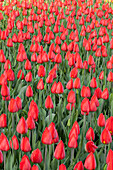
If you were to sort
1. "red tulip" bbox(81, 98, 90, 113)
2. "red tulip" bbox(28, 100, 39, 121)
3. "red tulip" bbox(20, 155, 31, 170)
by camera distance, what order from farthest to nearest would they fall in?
"red tulip" bbox(81, 98, 90, 113)
"red tulip" bbox(28, 100, 39, 121)
"red tulip" bbox(20, 155, 31, 170)

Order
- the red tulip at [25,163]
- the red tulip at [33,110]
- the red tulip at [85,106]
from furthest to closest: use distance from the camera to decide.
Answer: the red tulip at [85,106] → the red tulip at [33,110] → the red tulip at [25,163]

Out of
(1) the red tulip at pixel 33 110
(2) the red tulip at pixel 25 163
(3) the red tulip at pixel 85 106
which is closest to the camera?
(2) the red tulip at pixel 25 163

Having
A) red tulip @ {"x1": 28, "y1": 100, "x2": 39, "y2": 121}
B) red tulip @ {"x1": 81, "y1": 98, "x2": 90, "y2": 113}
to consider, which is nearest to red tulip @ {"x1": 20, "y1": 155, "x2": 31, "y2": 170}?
red tulip @ {"x1": 28, "y1": 100, "x2": 39, "y2": 121}

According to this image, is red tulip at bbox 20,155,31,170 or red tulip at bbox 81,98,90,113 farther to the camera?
red tulip at bbox 81,98,90,113

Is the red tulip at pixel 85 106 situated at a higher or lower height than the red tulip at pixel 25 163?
higher

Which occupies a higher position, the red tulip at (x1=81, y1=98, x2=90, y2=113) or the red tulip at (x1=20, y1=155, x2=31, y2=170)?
the red tulip at (x1=81, y1=98, x2=90, y2=113)


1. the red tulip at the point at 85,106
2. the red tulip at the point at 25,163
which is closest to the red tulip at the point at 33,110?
the red tulip at the point at 85,106

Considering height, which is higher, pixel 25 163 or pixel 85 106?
pixel 85 106

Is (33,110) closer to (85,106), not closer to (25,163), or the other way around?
(85,106)

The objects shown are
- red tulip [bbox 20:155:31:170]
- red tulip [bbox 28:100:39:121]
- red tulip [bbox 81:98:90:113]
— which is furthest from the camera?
red tulip [bbox 81:98:90:113]

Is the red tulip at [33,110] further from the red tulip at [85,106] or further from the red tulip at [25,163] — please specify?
the red tulip at [25,163]

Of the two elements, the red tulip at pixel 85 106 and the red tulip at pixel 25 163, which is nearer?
the red tulip at pixel 25 163

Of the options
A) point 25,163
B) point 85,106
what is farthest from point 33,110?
point 25,163

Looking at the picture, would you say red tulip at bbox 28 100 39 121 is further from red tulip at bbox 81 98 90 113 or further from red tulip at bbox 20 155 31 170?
red tulip at bbox 20 155 31 170
